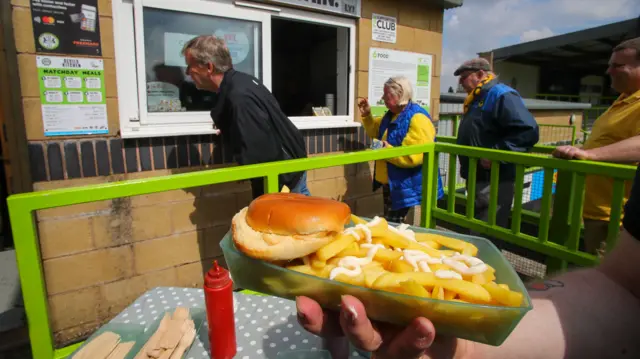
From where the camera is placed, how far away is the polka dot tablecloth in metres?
1.21

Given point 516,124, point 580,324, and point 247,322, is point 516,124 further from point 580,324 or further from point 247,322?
point 247,322

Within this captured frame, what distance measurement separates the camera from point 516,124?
296cm

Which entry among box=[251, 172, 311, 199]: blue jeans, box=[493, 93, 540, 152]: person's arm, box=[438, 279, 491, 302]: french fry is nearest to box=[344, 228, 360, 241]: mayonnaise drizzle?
box=[438, 279, 491, 302]: french fry

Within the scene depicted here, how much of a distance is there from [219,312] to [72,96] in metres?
2.21

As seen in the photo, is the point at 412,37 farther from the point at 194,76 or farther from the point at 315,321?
the point at 315,321

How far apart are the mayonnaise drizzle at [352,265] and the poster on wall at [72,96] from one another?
255 cm

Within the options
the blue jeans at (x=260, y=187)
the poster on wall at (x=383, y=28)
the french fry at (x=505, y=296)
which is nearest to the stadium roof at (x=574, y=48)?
the poster on wall at (x=383, y=28)

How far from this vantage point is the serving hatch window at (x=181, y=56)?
2834 millimetres

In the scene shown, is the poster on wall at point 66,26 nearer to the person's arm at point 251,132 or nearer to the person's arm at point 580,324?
the person's arm at point 251,132

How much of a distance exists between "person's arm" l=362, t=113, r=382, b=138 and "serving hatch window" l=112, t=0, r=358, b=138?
0.15 m

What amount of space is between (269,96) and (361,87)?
5.48 ft

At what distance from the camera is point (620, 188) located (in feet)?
6.13

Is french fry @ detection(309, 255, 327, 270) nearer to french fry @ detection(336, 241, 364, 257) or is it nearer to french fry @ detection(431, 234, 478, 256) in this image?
french fry @ detection(336, 241, 364, 257)

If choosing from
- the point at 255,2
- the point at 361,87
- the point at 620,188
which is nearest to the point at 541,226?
the point at 620,188
